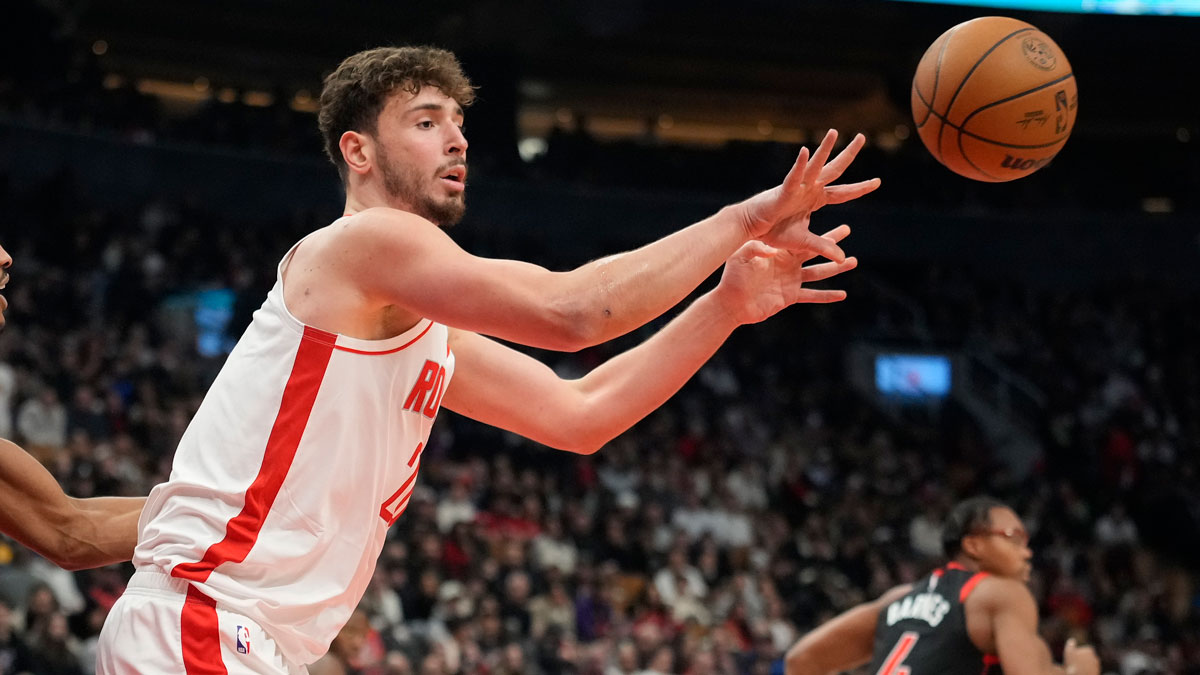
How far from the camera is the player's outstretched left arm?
10.1ft

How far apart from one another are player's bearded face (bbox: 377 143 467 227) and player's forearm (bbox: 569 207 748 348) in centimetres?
41

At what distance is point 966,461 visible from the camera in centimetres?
1689

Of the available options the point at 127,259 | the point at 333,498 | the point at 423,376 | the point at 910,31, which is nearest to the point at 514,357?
the point at 423,376

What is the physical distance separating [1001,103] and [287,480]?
2374 mm

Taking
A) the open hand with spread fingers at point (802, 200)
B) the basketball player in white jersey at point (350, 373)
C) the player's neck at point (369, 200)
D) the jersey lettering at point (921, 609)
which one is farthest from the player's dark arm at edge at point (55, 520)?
the jersey lettering at point (921, 609)

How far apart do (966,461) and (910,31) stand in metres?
6.38

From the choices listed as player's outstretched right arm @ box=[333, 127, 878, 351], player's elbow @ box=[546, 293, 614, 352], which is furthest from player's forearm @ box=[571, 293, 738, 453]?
player's elbow @ box=[546, 293, 614, 352]

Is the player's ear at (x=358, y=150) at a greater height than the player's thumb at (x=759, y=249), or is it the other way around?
the player's ear at (x=358, y=150)

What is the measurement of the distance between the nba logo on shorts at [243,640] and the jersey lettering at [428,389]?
0.57 metres

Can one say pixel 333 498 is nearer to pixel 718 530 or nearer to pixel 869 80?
pixel 718 530

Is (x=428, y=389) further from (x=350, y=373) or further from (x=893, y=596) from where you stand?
(x=893, y=596)

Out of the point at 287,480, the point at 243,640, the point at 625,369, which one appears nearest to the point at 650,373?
the point at 625,369

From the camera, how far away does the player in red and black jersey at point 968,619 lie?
190 inches

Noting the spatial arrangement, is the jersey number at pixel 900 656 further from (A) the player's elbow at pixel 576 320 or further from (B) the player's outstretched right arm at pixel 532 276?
(A) the player's elbow at pixel 576 320
